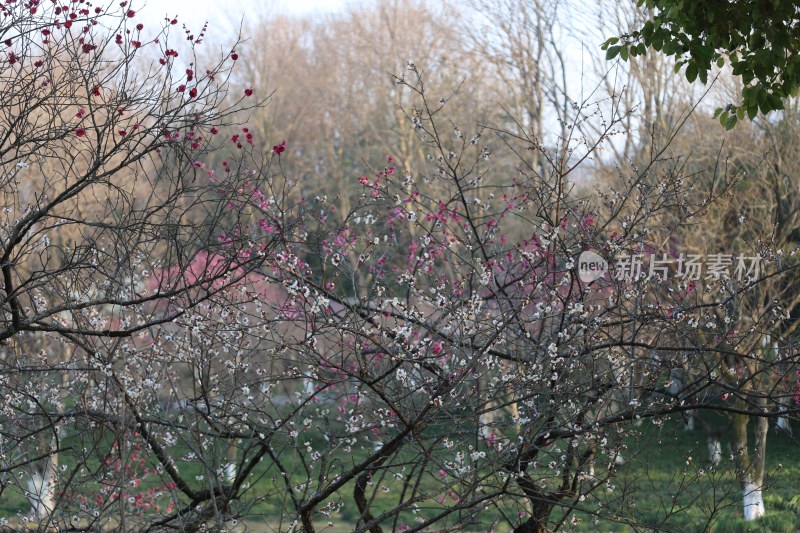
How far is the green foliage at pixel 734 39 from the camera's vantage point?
4777 mm

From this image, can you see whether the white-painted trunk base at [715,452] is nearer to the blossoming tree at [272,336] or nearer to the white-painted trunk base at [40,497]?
the blossoming tree at [272,336]

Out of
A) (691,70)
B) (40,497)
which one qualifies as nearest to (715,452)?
(691,70)

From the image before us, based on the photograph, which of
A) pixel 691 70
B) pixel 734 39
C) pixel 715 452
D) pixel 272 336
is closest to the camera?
pixel 272 336

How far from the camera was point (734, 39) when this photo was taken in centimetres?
502

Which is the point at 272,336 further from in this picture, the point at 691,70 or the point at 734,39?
the point at 734,39

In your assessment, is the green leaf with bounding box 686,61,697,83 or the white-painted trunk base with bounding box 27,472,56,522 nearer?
the white-painted trunk base with bounding box 27,472,56,522

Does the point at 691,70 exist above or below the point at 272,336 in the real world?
above

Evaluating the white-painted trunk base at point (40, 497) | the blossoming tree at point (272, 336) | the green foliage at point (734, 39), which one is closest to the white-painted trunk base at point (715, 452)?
the blossoming tree at point (272, 336)

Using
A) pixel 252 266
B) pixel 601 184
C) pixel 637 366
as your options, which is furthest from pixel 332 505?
pixel 601 184

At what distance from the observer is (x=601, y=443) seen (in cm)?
487

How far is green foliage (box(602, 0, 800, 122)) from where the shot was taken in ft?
15.7

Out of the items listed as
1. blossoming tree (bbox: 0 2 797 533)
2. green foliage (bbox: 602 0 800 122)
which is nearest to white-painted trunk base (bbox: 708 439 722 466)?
blossoming tree (bbox: 0 2 797 533)

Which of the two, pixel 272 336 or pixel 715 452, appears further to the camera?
pixel 715 452

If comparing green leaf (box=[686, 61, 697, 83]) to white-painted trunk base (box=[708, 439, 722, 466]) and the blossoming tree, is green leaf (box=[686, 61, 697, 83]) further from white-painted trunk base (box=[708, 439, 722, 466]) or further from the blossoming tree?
white-painted trunk base (box=[708, 439, 722, 466])
